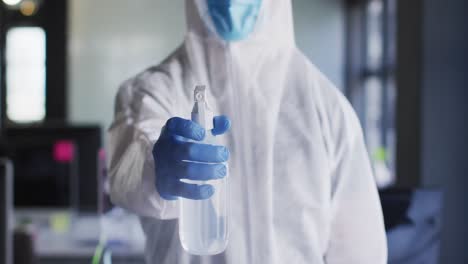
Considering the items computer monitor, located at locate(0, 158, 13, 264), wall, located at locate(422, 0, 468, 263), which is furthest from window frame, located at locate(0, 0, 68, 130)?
computer monitor, located at locate(0, 158, 13, 264)

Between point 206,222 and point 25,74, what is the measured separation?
468cm

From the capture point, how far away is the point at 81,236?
2.97 m

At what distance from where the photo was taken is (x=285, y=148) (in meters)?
1.19

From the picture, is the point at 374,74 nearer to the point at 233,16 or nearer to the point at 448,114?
the point at 448,114

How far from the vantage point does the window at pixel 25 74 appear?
5371 mm

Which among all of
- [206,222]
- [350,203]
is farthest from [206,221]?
[350,203]

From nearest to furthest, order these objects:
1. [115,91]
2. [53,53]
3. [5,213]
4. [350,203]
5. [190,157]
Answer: [190,157] < [350,203] < [5,213] < [115,91] < [53,53]

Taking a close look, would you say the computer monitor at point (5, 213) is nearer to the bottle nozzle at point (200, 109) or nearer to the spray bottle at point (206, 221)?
the spray bottle at point (206, 221)

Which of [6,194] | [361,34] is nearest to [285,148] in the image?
[6,194]

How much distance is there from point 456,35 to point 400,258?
1.65 metres

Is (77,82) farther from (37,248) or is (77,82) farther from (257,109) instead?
(257,109)

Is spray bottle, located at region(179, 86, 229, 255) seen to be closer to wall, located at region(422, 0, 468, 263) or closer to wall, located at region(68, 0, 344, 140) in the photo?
wall, located at region(422, 0, 468, 263)

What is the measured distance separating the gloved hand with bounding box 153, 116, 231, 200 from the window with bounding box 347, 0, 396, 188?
3.42 metres

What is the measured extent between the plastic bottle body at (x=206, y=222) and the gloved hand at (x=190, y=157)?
0.05 metres
